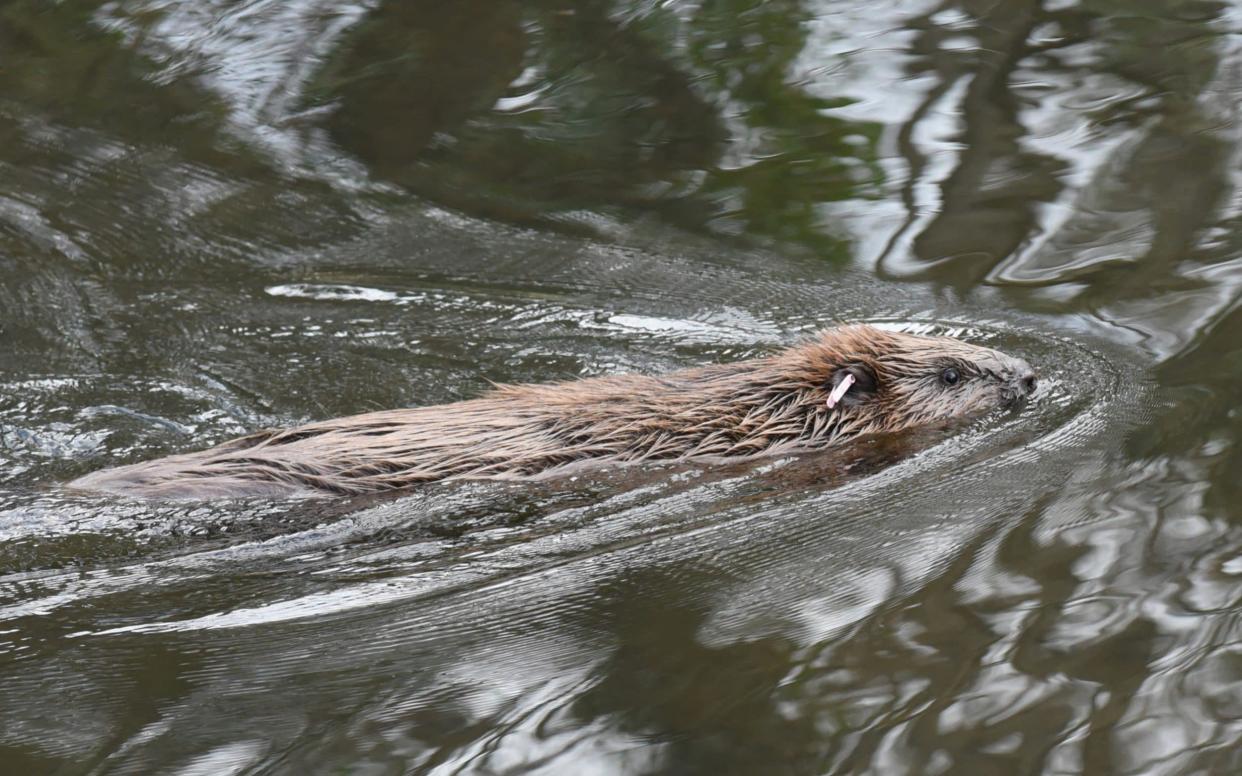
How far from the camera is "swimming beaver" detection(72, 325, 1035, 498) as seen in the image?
17.4 feet

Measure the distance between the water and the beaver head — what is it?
18 centimetres

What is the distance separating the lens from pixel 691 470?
5664 mm

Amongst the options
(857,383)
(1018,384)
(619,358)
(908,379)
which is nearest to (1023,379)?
(1018,384)

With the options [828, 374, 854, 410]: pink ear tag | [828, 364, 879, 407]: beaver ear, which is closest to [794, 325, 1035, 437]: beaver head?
[828, 364, 879, 407]: beaver ear

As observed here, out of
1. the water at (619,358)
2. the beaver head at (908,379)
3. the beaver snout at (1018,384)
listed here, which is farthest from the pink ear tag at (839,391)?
the beaver snout at (1018,384)

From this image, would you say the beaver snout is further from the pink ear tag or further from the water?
the pink ear tag

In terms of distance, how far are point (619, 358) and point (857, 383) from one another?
1.28 meters

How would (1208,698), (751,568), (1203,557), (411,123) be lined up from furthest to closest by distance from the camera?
(411,123) → (751,568) → (1203,557) → (1208,698)

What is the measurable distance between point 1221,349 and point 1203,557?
205cm

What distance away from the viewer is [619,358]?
6840mm

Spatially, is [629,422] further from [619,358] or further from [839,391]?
[619,358]

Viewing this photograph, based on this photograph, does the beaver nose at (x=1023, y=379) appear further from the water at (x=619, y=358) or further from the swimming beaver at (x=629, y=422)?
the water at (x=619, y=358)

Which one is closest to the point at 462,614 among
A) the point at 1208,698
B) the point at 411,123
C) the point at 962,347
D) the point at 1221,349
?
the point at 1208,698

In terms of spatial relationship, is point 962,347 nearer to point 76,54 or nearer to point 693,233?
point 693,233
